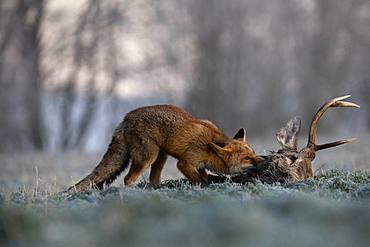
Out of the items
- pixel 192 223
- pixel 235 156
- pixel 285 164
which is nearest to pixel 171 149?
pixel 235 156

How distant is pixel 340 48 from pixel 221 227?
30.2m

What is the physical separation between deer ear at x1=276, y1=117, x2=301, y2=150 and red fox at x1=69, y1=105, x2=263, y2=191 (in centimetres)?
42

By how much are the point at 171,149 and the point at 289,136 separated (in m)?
1.60

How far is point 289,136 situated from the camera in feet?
30.7

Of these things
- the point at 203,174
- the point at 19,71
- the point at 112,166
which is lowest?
the point at 203,174

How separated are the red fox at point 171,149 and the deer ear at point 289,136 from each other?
1.39 ft

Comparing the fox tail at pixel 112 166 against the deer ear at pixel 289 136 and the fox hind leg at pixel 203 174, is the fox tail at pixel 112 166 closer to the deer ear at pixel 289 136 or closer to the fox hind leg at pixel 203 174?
the fox hind leg at pixel 203 174

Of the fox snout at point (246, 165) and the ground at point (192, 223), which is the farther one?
the fox snout at point (246, 165)

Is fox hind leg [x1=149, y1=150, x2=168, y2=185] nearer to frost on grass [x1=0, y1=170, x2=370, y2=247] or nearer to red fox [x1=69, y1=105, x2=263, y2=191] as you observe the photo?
red fox [x1=69, y1=105, x2=263, y2=191]

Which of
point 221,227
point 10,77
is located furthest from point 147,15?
point 221,227

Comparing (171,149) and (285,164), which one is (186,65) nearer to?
(171,149)

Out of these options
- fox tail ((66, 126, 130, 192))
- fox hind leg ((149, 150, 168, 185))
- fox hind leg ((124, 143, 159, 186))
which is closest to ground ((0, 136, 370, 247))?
fox hind leg ((124, 143, 159, 186))

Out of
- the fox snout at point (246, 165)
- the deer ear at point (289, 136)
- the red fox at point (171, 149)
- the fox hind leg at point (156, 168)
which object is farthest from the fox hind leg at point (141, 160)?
the deer ear at point (289, 136)

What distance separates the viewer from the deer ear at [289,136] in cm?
925
